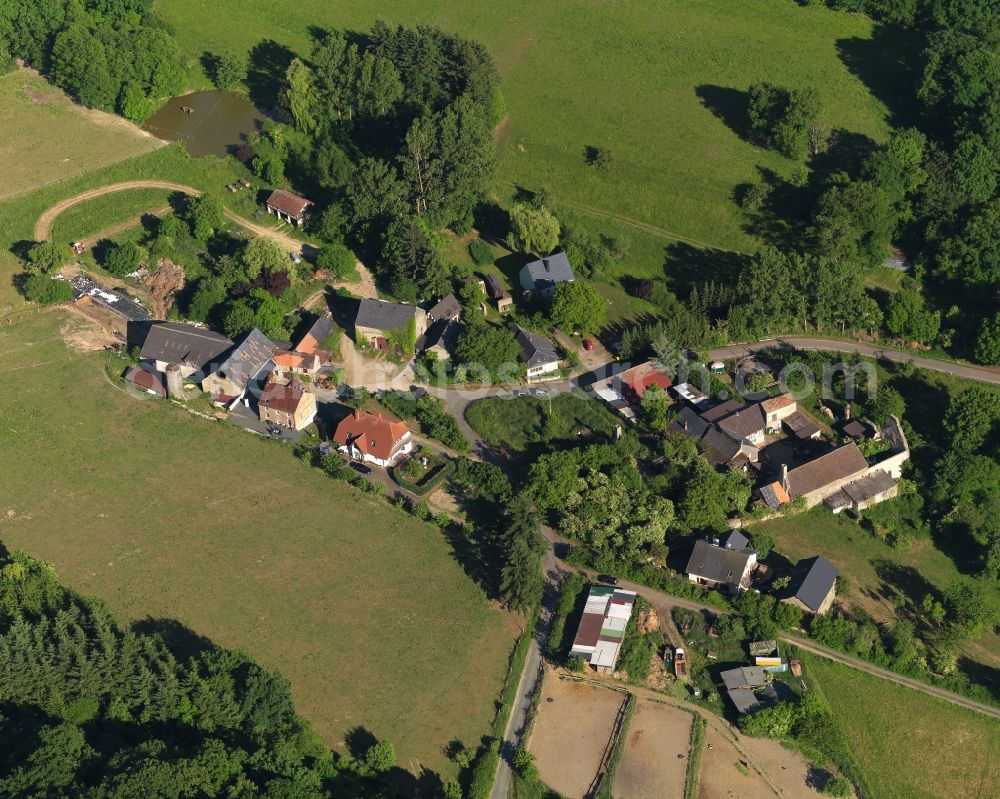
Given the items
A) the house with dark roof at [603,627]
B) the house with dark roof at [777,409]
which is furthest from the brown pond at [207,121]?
the house with dark roof at [603,627]

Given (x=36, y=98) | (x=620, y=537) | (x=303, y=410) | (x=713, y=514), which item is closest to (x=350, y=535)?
(x=303, y=410)

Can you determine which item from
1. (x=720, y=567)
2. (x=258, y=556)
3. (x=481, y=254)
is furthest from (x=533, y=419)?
(x=258, y=556)

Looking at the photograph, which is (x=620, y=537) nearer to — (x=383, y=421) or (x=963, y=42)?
(x=383, y=421)

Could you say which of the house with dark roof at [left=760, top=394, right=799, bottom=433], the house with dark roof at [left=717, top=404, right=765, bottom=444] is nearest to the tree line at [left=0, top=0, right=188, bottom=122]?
the house with dark roof at [left=717, top=404, right=765, bottom=444]

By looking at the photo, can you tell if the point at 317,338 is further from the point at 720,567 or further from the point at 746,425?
the point at 720,567

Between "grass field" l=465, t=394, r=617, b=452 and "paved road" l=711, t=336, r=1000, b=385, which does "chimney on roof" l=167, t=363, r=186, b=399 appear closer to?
"grass field" l=465, t=394, r=617, b=452
